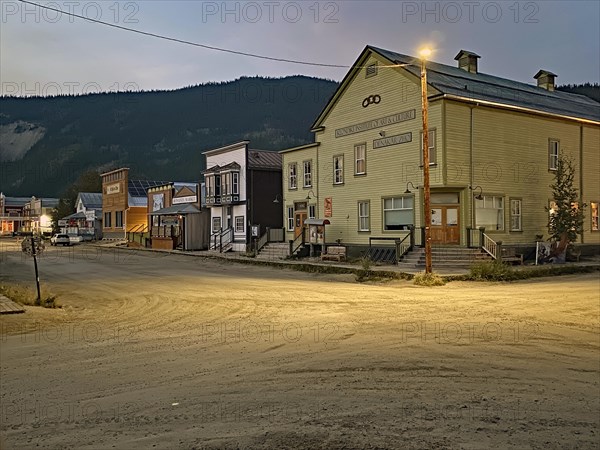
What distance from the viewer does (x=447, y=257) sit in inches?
1022

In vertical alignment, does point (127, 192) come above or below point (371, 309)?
above

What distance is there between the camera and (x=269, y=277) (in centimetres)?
2386

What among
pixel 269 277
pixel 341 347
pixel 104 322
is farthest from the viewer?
pixel 269 277

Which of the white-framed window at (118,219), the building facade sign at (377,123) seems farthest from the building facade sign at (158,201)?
the building facade sign at (377,123)

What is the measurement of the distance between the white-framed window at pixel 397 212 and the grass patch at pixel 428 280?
846 cm

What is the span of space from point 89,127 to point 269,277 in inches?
6502

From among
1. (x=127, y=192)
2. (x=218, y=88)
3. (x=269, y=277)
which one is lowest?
(x=269, y=277)

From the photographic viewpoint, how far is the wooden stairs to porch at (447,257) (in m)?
25.2

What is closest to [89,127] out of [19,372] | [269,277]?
[269,277]

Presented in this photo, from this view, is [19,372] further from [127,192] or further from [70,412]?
[127,192]

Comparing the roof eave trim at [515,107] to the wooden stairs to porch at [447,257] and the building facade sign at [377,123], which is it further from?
the wooden stairs to porch at [447,257]

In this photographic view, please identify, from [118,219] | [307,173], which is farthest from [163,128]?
[307,173]

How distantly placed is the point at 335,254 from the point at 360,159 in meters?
5.75

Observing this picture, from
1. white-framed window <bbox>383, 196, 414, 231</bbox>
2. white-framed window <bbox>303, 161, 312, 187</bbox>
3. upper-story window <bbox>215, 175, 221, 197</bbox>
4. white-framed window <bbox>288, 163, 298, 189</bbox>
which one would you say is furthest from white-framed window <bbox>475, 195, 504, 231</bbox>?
upper-story window <bbox>215, 175, 221, 197</bbox>
